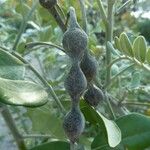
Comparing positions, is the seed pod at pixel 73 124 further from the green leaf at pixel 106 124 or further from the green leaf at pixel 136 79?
the green leaf at pixel 136 79

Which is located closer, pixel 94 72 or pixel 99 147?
pixel 94 72

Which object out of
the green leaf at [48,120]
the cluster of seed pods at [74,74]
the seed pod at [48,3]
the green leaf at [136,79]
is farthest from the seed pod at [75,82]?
the green leaf at [136,79]

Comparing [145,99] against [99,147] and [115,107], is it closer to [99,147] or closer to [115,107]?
[115,107]

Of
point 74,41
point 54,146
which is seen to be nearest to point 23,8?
point 54,146

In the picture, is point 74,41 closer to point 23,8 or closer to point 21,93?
point 21,93

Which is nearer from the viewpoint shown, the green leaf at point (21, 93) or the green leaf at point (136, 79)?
the green leaf at point (21, 93)

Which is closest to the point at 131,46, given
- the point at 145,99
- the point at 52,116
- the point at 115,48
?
the point at 115,48
